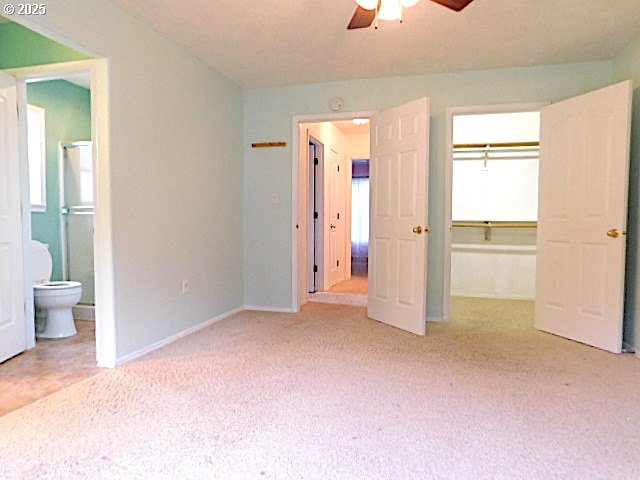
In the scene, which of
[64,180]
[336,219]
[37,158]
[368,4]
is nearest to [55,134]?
[37,158]

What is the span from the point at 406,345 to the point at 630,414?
4.58 feet

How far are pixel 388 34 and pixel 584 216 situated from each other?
2018mm

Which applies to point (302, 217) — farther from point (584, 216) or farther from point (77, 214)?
point (584, 216)

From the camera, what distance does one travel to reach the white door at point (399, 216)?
341 cm

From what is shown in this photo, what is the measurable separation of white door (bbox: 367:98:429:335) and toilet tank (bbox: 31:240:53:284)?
283 cm

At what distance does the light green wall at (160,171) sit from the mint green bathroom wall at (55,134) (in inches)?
56.6

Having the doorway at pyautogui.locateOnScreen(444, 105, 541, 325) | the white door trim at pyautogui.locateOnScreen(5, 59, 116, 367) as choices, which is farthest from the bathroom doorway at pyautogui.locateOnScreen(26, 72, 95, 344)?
the doorway at pyautogui.locateOnScreen(444, 105, 541, 325)

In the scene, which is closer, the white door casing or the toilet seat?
the toilet seat

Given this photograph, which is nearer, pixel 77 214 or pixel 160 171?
pixel 160 171

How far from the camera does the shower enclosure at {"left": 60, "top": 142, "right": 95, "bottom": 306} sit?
3.93m

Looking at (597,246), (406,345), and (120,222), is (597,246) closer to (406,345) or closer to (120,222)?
(406,345)

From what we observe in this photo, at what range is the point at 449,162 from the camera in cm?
379

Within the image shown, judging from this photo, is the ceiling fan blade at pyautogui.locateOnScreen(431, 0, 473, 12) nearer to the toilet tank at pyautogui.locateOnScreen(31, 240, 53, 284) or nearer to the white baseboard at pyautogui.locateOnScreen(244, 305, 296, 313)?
the white baseboard at pyautogui.locateOnScreen(244, 305, 296, 313)

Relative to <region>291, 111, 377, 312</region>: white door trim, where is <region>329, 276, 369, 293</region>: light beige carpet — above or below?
below
